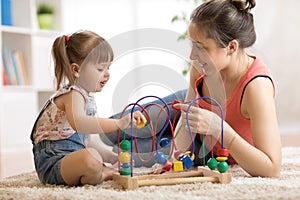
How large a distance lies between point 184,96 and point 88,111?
55 cm

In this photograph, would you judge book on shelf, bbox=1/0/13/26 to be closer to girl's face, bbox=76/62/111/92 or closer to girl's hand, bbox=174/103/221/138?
girl's face, bbox=76/62/111/92

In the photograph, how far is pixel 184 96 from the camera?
6.18 feet

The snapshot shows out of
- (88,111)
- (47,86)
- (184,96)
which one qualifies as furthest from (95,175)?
(47,86)

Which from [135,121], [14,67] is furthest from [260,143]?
[14,67]

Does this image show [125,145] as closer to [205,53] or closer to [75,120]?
[75,120]

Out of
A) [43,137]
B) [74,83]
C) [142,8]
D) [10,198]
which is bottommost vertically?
[10,198]

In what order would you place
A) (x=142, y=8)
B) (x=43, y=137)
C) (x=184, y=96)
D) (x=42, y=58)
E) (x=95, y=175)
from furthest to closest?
(x=142, y=8)
(x=42, y=58)
(x=184, y=96)
(x=43, y=137)
(x=95, y=175)

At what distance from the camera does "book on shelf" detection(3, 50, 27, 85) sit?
3.23 m

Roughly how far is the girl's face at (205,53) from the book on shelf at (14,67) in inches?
79.3

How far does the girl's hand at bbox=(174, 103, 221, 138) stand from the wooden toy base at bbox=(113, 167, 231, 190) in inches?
4.6

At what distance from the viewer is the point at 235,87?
1.55 metres

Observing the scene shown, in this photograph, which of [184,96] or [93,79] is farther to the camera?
[184,96]

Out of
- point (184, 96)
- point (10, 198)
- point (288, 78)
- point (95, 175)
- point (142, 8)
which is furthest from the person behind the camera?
point (142, 8)

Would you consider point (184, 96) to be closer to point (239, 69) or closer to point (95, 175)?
point (239, 69)
